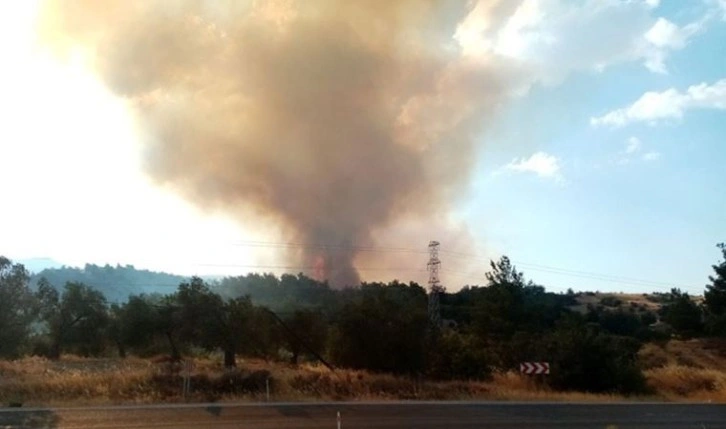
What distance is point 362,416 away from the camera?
2189 cm

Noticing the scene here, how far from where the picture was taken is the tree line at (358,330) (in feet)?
145

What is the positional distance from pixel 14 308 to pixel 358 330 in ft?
94.6

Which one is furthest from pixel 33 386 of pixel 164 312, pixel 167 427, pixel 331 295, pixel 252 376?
pixel 331 295

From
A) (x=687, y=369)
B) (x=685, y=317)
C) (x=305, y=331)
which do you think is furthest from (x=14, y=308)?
(x=685, y=317)

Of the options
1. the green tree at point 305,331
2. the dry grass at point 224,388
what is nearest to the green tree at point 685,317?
the green tree at point 305,331

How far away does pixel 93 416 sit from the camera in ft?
68.2

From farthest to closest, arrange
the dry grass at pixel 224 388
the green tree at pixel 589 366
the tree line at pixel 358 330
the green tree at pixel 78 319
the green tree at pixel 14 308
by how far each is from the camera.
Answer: the green tree at pixel 78 319 → the green tree at pixel 14 308 → the tree line at pixel 358 330 → the green tree at pixel 589 366 → the dry grass at pixel 224 388

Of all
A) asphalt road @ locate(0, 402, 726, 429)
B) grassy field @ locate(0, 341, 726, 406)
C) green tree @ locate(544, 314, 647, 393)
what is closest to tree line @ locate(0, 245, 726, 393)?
green tree @ locate(544, 314, 647, 393)

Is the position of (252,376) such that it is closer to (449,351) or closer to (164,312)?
(449,351)

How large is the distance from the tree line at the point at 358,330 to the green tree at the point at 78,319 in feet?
0.31

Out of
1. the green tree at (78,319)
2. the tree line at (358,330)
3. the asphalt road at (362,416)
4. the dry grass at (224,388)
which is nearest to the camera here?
the asphalt road at (362,416)

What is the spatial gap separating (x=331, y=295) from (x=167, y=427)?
58690mm

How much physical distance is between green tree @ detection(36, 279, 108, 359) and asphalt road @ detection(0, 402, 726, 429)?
155ft

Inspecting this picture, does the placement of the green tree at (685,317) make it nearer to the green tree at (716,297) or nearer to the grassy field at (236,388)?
the green tree at (716,297)
